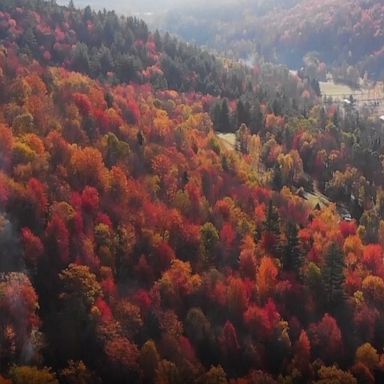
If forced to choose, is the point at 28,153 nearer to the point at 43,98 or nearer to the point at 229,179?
the point at 43,98

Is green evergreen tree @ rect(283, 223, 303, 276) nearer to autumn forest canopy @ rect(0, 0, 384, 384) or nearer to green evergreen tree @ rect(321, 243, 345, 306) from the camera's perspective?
autumn forest canopy @ rect(0, 0, 384, 384)

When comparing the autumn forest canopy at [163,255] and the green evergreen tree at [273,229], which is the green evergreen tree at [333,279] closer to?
the autumn forest canopy at [163,255]

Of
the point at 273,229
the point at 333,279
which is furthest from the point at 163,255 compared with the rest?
the point at 333,279

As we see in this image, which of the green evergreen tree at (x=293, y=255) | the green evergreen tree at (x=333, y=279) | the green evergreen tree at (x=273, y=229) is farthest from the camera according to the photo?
the green evergreen tree at (x=273, y=229)

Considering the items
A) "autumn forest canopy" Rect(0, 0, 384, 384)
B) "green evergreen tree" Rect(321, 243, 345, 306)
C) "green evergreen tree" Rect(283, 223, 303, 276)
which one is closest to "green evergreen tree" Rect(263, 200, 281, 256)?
"autumn forest canopy" Rect(0, 0, 384, 384)

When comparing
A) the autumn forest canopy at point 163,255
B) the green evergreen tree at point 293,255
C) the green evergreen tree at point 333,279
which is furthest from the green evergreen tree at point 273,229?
the green evergreen tree at point 333,279

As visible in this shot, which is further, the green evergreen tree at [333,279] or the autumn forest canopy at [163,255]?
the green evergreen tree at [333,279]

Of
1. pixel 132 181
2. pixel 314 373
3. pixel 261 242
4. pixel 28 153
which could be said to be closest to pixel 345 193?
pixel 261 242

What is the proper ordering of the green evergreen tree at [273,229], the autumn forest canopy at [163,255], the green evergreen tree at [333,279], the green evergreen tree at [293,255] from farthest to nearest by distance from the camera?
the green evergreen tree at [273,229], the green evergreen tree at [293,255], the green evergreen tree at [333,279], the autumn forest canopy at [163,255]

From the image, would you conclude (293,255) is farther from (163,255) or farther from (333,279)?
(163,255)
